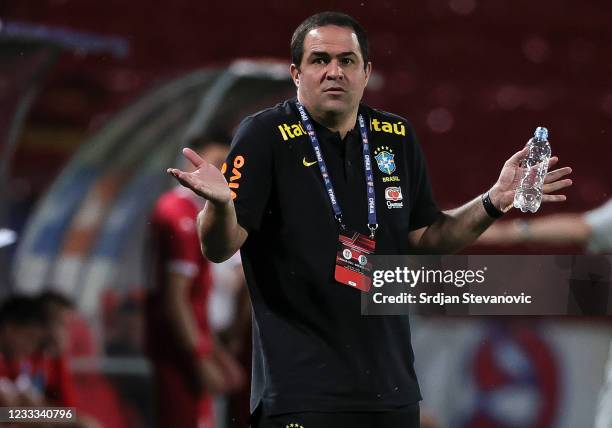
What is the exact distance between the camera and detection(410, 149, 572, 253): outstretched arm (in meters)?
2.27

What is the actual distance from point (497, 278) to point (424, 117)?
6.06ft

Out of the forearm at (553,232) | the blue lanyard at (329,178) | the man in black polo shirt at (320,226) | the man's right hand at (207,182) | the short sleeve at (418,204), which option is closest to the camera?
the man's right hand at (207,182)

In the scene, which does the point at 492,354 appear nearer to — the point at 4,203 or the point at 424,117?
the point at 424,117

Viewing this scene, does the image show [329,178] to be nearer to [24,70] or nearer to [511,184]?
[511,184]

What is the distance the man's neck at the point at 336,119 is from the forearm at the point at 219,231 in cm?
34

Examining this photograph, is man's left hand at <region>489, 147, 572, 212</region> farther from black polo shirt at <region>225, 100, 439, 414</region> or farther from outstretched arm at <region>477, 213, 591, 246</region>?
outstretched arm at <region>477, 213, 591, 246</region>

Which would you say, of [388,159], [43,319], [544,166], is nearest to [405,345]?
[388,159]

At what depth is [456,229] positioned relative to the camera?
230 centimetres

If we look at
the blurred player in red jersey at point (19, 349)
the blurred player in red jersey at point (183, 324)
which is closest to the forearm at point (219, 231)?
the blurred player in red jersey at point (183, 324)

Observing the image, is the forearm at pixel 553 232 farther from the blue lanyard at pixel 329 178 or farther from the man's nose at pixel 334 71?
the man's nose at pixel 334 71

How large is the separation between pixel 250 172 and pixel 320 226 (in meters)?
0.19

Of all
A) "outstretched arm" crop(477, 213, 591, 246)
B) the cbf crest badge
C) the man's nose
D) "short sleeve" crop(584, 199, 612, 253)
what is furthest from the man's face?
"short sleeve" crop(584, 199, 612, 253)

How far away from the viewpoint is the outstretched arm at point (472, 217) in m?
2.27

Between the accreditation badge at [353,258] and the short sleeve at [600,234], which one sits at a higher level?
the short sleeve at [600,234]
